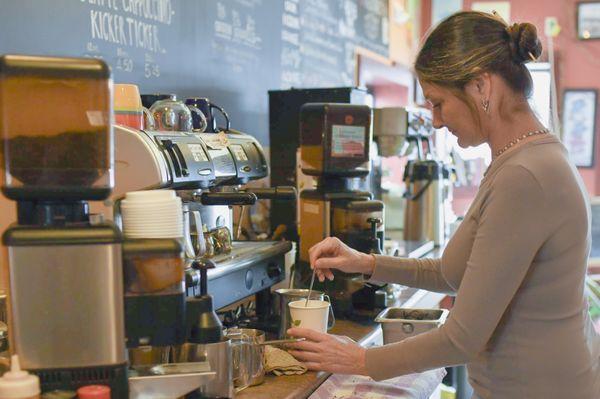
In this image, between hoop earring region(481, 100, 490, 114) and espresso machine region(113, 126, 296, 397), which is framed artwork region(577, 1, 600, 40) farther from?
hoop earring region(481, 100, 490, 114)

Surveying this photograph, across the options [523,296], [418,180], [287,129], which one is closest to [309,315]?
[523,296]

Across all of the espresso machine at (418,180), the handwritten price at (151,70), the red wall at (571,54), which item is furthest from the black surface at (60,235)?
the red wall at (571,54)

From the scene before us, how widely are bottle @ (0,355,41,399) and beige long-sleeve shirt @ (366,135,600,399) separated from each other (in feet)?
2.10

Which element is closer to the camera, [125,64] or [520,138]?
[520,138]

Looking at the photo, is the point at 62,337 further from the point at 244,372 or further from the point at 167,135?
the point at 167,135

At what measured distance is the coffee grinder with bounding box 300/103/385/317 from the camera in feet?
7.18

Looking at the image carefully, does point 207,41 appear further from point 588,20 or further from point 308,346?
point 588,20

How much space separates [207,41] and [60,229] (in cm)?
188

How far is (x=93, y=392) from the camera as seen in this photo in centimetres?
107

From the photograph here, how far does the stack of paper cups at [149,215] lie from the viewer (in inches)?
45.8

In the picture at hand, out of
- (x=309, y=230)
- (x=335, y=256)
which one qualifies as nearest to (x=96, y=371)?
(x=335, y=256)

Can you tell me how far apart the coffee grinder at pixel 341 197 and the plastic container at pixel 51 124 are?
1.22m

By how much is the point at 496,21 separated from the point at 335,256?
691 mm

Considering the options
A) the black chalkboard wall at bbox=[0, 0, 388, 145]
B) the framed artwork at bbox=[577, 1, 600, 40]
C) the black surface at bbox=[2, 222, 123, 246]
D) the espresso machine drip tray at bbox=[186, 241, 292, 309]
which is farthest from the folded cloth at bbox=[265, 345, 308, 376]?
the framed artwork at bbox=[577, 1, 600, 40]
